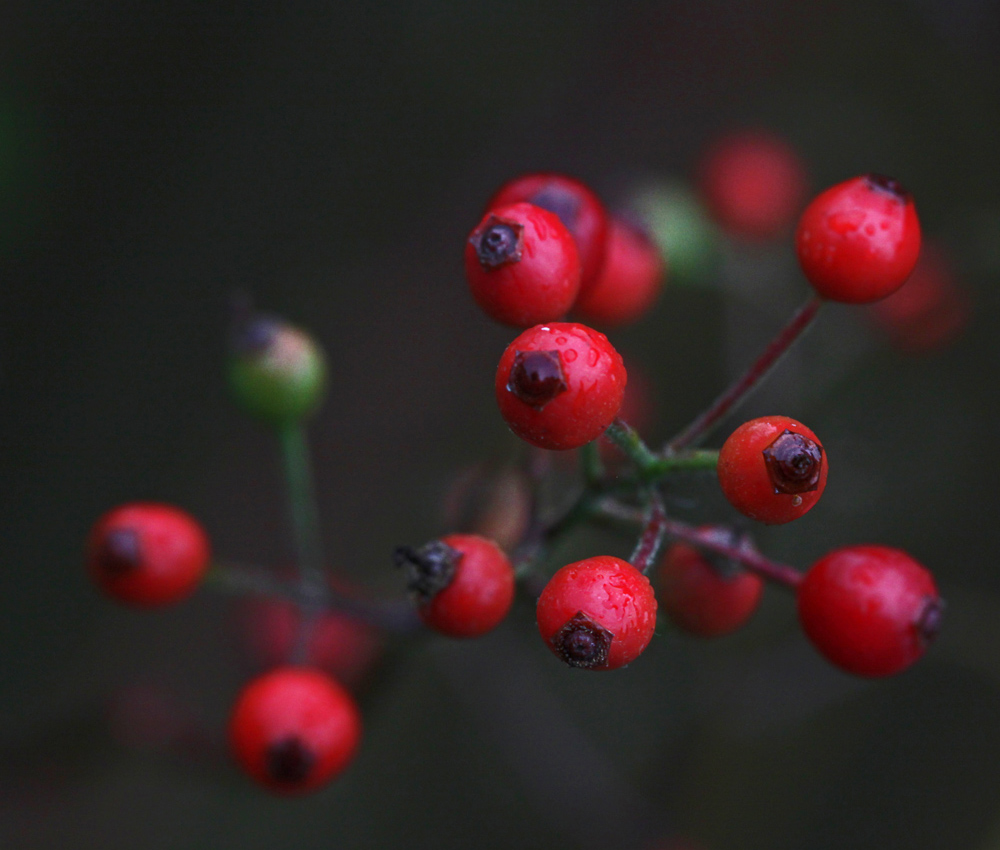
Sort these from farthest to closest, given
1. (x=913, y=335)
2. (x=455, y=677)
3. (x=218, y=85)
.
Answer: (x=218, y=85) < (x=455, y=677) < (x=913, y=335)

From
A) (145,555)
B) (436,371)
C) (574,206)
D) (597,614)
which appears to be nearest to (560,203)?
(574,206)

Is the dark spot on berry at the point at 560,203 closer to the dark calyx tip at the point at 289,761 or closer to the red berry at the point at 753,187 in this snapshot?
the dark calyx tip at the point at 289,761

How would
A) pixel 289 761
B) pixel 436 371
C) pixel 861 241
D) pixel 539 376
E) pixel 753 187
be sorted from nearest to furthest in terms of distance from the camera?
1. pixel 539 376
2. pixel 861 241
3. pixel 289 761
4. pixel 753 187
5. pixel 436 371

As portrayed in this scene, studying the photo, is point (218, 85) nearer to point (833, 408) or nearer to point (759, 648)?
point (833, 408)

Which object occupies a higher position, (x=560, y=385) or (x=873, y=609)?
(x=560, y=385)

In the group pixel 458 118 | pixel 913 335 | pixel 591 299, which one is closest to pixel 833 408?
pixel 913 335

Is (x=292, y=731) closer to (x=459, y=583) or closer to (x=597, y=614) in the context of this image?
(x=459, y=583)

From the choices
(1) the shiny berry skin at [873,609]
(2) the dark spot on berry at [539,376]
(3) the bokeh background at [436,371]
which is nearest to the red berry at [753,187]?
(3) the bokeh background at [436,371]
